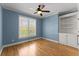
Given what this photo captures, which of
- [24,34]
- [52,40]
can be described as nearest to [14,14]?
[24,34]

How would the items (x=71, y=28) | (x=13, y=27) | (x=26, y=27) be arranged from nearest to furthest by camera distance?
(x=26, y=27), (x=13, y=27), (x=71, y=28)

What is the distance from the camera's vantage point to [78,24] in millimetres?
1381

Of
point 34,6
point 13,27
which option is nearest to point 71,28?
Result: point 34,6

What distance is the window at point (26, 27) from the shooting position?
1.43 meters

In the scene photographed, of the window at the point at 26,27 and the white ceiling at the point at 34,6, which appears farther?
the window at the point at 26,27

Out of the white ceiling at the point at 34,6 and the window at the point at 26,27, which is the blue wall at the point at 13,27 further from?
the white ceiling at the point at 34,6

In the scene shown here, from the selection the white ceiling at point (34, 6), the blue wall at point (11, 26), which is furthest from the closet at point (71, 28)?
the blue wall at point (11, 26)

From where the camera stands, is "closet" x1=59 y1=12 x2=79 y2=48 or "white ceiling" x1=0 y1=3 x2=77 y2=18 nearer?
"white ceiling" x1=0 y1=3 x2=77 y2=18

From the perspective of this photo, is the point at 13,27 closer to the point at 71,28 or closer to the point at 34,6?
the point at 34,6

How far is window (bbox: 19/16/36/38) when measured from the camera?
1432 millimetres

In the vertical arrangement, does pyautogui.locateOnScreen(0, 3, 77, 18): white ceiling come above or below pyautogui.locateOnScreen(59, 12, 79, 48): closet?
above

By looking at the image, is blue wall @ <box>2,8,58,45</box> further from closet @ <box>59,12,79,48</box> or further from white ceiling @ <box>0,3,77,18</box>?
closet @ <box>59,12,79,48</box>

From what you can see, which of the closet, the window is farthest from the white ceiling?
the closet

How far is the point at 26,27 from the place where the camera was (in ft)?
4.71
